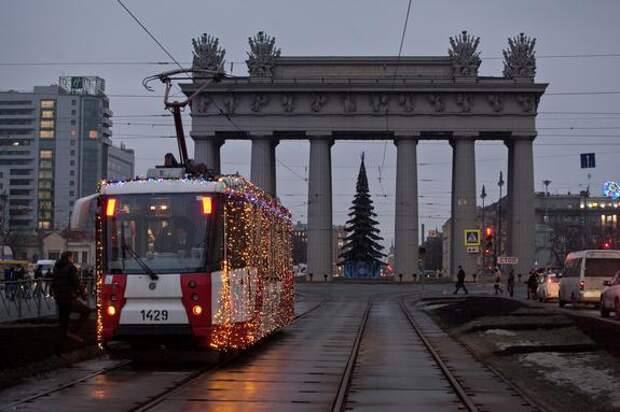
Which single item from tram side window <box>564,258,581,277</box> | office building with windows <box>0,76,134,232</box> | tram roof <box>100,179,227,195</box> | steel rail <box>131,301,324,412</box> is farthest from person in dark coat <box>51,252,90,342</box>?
office building with windows <box>0,76,134,232</box>

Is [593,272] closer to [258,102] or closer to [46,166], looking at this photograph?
[258,102]

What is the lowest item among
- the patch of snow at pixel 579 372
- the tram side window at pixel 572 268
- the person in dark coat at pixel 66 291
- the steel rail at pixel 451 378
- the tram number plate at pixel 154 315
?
the steel rail at pixel 451 378

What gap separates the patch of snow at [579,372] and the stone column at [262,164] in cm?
6877

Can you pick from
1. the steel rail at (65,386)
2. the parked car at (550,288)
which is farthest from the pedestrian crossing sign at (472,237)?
the steel rail at (65,386)

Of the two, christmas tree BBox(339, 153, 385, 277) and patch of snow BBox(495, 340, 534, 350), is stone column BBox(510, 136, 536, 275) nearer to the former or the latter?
christmas tree BBox(339, 153, 385, 277)

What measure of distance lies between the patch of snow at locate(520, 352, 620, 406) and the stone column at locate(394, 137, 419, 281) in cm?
6774

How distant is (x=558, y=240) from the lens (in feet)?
372

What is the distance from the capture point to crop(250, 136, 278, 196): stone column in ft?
294

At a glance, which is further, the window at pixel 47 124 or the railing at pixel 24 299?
the window at pixel 47 124

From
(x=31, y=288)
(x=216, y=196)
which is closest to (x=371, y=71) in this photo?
(x=31, y=288)

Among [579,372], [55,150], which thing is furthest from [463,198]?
[55,150]

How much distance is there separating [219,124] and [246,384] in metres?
74.4

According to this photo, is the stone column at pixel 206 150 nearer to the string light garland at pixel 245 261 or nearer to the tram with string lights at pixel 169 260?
the string light garland at pixel 245 261

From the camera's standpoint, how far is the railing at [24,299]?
2611 cm
